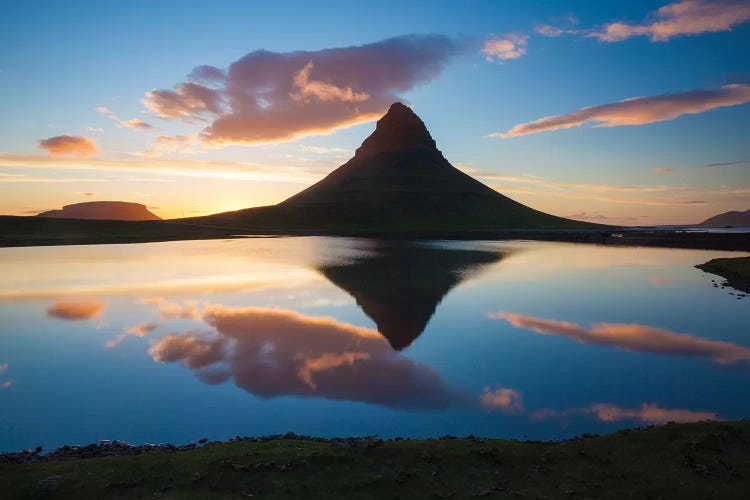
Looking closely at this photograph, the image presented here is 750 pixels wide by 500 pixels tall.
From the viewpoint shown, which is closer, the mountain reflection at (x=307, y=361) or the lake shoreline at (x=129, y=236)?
the mountain reflection at (x=307, y=361)

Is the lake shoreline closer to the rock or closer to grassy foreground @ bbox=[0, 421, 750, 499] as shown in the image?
grassy foreground @ bbox=[0, 421, 750, 499]

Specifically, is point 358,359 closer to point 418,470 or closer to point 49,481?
point 418,470

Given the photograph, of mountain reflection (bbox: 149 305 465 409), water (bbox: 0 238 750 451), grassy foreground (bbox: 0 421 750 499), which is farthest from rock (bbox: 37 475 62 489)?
mountain reflection (bbox: 149 305 465 409)

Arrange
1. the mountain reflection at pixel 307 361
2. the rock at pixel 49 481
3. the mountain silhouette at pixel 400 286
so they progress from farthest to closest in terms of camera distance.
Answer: the mountain silhouette at pixel 400 286 → the mountain reflection at pixel 307 361 → the rock at pixel 49 481

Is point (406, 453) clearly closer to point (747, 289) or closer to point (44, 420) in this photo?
point (44, 420)

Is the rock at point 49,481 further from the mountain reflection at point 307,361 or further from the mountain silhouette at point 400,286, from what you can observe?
the mountain silhouette at point 400,286

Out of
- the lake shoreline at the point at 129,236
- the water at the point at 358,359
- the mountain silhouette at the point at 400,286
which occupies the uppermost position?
the lake shoreline at the point at 129,236

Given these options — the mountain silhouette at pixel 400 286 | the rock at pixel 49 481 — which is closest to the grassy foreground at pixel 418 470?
the rock at pixel 49 481

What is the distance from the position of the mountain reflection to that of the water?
105 millimetres

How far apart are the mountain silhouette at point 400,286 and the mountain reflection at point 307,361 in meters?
2.40

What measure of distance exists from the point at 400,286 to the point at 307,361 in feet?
76.8

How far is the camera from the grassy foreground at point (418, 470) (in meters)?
10.4

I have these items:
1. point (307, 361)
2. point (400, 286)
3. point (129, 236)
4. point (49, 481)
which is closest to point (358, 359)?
point (307, 361)

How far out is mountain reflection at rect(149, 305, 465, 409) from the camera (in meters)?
17.9
